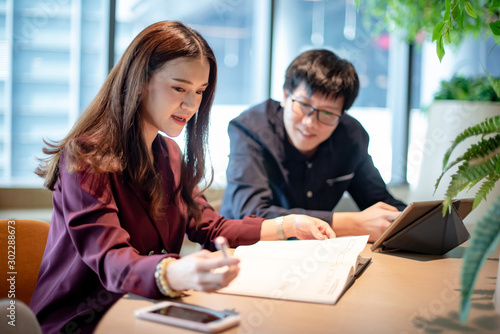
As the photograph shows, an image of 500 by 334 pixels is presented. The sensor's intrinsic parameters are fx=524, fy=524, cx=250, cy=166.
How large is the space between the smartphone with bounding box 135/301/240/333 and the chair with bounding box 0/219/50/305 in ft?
2.25

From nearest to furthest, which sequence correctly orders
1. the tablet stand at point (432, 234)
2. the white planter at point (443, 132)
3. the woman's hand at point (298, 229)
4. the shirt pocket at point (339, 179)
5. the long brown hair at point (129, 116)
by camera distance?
1. the long brown hair at point (129, 116)
2. the tablet stand at point (432, 234)
3. the woman's hand at point (298, 229)
4. the shirt pocket at point (339, 179)
5. the white planter at point (443, 132)

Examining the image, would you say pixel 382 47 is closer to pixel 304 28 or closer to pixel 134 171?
pixel 304 28

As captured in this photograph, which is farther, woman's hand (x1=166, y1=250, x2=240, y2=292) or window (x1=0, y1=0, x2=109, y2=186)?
window (x1=0, y1=0, x2=109, y2=186)

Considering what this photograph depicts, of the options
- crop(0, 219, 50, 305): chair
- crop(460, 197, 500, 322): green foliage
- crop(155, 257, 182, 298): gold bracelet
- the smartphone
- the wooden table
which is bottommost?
crop(0, 219, 50, 305): chair

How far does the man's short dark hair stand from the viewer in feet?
6.88

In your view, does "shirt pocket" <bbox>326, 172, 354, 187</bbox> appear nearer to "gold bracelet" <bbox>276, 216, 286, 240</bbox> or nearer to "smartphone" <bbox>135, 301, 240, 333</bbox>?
"gold bracelet" <bbox>276, 216, 286, 240</bbox>

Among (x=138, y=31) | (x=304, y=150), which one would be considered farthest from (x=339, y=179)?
(x=138, y=31)

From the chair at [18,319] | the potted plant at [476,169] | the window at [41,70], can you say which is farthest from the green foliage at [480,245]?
the window at [41,70]

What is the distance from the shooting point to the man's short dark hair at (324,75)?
2.10 meters

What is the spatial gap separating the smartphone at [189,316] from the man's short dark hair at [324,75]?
1.35m

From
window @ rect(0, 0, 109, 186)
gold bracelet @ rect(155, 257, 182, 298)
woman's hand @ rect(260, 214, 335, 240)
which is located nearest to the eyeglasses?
woman's hand @ rect(260, 214, 335, 240)

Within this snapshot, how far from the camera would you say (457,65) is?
14.1 feet

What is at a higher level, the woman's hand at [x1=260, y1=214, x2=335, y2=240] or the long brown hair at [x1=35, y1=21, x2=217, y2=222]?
the long brown hair at [x1=35, y1=21, x2=217, y2=222]

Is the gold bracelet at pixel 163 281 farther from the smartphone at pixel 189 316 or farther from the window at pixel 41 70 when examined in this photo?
the window at pixel 41 70
